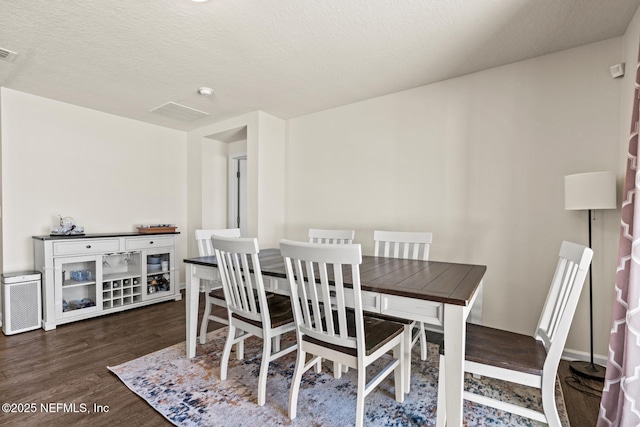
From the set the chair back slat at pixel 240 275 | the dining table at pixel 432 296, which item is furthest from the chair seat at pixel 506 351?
the chair back slat at pixel 240 275

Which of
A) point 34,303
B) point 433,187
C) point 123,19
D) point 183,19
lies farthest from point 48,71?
point 433,187

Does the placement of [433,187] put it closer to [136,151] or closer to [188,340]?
[188,340]

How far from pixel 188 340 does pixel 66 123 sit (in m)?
2.91

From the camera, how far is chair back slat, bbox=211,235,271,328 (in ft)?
5.90

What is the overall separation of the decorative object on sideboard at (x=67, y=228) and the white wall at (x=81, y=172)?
0.12 metres

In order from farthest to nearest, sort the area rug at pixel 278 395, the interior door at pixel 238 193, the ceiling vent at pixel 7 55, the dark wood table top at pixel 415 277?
the interior door at pixel 238 193 < the ceiling vent at pixel 7 55 < the area rug at pixel 278 395 < the dark wood table top at pixel 415 277

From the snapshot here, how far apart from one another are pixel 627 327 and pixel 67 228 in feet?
14.8

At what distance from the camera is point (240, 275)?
1.93 metres

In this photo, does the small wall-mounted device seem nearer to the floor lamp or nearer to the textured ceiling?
the textured ceiling

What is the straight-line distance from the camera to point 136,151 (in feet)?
13.5

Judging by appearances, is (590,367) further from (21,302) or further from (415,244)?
(21,302)

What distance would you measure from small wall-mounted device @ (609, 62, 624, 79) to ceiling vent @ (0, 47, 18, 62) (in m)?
4.40

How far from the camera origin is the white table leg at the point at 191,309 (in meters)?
2.39

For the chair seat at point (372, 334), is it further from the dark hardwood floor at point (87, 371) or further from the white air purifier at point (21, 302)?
the white air purifier at point (21, 302)
